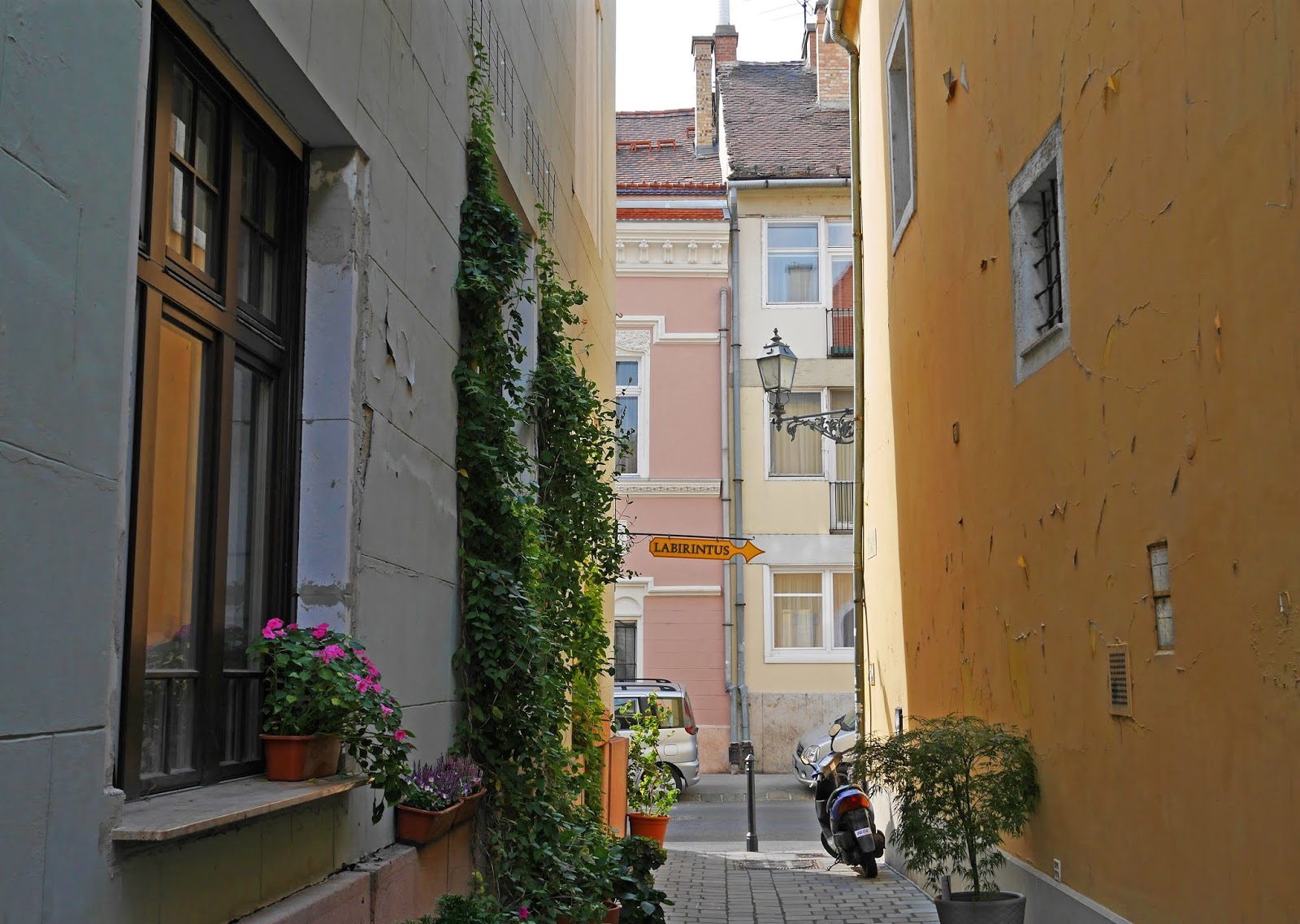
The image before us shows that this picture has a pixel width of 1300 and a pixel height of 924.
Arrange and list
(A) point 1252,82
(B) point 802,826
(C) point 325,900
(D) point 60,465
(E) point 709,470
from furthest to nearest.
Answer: (E) point 709,470 → (B) point 802,826 → (A) point 1252,82 → (C) point 325,900 → (D) point 60,465

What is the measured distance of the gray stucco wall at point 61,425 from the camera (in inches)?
105

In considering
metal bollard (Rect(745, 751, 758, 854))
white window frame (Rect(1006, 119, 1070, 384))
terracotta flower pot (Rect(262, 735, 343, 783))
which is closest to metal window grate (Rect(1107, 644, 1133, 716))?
white window frame (Rect(1006, 119, 1070, 384))

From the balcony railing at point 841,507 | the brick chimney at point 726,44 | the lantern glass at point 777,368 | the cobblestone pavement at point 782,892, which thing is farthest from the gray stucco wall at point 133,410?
the brick chimney at point 726,44

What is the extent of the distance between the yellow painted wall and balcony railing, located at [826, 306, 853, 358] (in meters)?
15.7

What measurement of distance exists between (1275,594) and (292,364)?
11.4ft

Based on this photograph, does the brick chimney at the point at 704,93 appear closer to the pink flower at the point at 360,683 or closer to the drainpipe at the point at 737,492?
the drainpipe at the point at 737,492

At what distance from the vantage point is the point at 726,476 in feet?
82.2

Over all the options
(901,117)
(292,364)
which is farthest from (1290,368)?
(901,117)

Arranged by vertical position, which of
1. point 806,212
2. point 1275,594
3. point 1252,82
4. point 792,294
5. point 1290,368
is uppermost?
point 806,212

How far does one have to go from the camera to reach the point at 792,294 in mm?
25938

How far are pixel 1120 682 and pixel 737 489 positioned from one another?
1871cm

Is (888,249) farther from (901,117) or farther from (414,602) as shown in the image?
(414,602)

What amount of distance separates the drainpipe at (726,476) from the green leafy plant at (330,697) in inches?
787

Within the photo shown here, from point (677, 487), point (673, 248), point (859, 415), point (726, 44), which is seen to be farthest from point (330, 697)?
point (726, 44)
